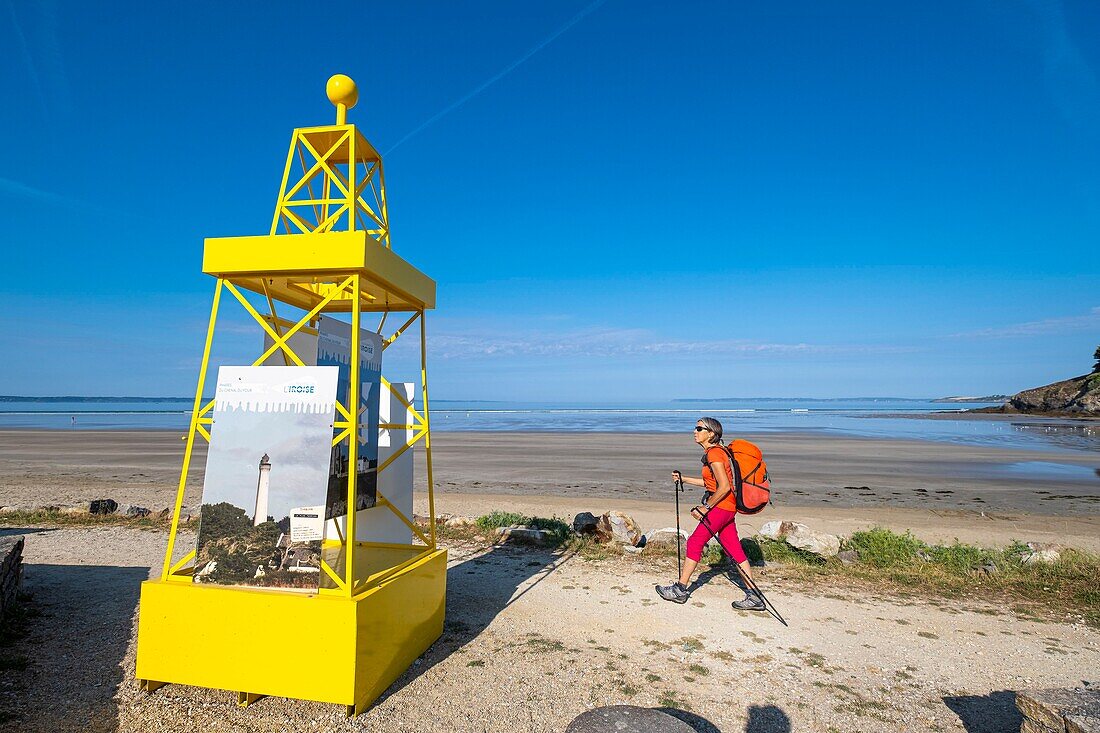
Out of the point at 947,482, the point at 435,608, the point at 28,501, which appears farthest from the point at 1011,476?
the point at 28,501

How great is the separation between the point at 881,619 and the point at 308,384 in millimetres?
6443

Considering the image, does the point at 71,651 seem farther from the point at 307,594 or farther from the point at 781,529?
the point at 781,529

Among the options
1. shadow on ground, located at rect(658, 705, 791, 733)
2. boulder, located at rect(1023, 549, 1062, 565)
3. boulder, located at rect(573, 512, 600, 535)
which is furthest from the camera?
boulder, located at rect(573, 512, 600, 535)

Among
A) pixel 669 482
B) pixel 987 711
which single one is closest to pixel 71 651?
pixel 987 711

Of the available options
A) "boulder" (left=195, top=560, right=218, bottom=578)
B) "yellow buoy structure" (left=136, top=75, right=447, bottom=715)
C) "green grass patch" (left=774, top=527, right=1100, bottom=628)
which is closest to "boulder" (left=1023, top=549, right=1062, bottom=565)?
"green grass patch" (left=774, top=527, right=1100, bottom=628)

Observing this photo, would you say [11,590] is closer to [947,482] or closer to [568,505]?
[568,505]

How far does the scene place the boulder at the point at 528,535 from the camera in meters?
10.0

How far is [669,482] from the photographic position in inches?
768

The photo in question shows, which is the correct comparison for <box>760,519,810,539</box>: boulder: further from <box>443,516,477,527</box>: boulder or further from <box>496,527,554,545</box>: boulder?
<box>443,516,477,527</box>: boulder

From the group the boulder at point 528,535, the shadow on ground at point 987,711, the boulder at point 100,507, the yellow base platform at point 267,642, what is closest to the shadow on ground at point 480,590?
the boulder at point 528,535

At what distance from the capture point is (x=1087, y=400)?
6588cm

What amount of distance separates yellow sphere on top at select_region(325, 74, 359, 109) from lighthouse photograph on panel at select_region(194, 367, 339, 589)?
2624 millimetres

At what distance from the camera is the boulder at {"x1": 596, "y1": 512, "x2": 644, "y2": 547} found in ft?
32.7

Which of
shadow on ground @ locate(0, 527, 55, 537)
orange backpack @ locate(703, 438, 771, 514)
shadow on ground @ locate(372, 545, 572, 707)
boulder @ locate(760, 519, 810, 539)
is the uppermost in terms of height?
orange backpack @ locate(703, 438, 771, 514)
